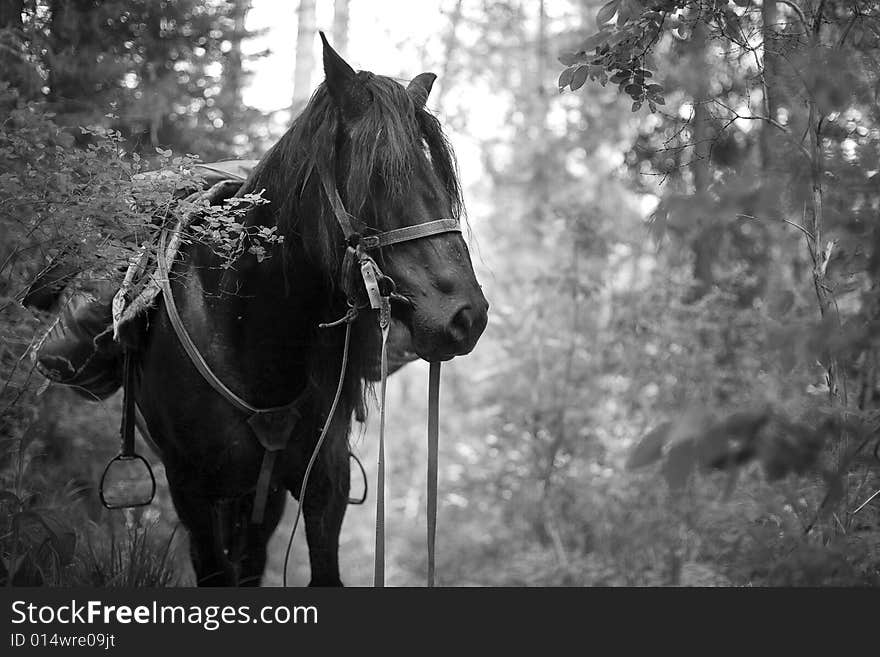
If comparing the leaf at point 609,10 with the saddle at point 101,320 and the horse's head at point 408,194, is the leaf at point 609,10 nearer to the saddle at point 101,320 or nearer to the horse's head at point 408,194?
the horse's head at point 408,194

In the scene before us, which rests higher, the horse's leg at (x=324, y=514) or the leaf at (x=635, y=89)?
the leaf at (x=635, y=89)

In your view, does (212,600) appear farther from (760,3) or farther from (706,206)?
(760,3)

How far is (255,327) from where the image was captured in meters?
3.03

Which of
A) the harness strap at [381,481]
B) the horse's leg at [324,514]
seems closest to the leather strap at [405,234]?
the harness strap at [381,481]

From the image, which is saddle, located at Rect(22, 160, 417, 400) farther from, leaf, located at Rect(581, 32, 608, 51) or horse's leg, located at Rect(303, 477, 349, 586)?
leaf, located at Rect(581, 32, 608, 51)

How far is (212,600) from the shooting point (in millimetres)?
2539

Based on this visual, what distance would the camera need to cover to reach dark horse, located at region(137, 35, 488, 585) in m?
2.59

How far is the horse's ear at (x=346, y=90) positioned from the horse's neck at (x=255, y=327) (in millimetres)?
572

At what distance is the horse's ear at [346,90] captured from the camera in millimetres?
2730

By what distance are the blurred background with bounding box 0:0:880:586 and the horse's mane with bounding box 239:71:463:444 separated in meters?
0.40

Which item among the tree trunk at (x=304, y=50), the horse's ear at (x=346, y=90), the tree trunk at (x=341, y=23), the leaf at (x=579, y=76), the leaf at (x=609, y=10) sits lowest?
the horse's ear at (x=346, y=90)

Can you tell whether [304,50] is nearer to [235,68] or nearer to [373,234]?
[235,68]

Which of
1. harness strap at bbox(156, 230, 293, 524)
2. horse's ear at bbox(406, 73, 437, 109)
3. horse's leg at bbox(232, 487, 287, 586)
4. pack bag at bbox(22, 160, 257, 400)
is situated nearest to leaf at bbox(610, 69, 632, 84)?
horse's ear at bbox(406, 73, 437, 109)

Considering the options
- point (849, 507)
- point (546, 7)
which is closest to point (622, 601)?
point (849, 507)
